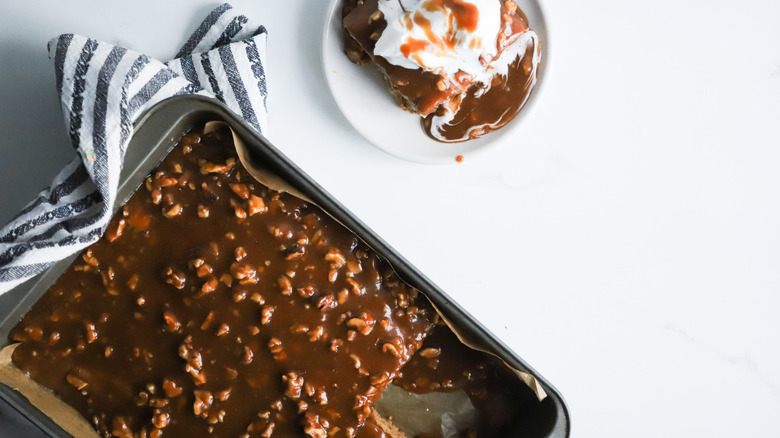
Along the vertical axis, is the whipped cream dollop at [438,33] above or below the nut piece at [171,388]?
above

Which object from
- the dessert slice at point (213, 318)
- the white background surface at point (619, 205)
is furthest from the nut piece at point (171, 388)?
the white background surface at point (619, 205)

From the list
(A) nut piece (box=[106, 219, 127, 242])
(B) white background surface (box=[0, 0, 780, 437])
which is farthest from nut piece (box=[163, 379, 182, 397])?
(B) white background surface (box=[0, 0, 780, 437])

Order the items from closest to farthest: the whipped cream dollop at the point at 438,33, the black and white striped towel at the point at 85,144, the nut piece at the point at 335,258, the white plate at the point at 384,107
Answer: the black and white striped towel at the point at 85,144, the nut piece at the point at 335,258, the whipped cream dollop at the point at 438,33, the white plate at the point at 384,107

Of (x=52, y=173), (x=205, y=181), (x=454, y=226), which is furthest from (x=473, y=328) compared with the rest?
(x=52, y=173)

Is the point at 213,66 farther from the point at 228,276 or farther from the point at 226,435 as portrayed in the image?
the point at 226,435

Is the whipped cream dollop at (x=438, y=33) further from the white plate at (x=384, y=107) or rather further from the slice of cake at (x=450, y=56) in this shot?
the white plate at (x=384, y=107)

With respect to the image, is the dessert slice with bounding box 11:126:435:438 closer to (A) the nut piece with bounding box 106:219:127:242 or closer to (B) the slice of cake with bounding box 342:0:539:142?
(A) the nut piece with bounding box 106:219:127:242
